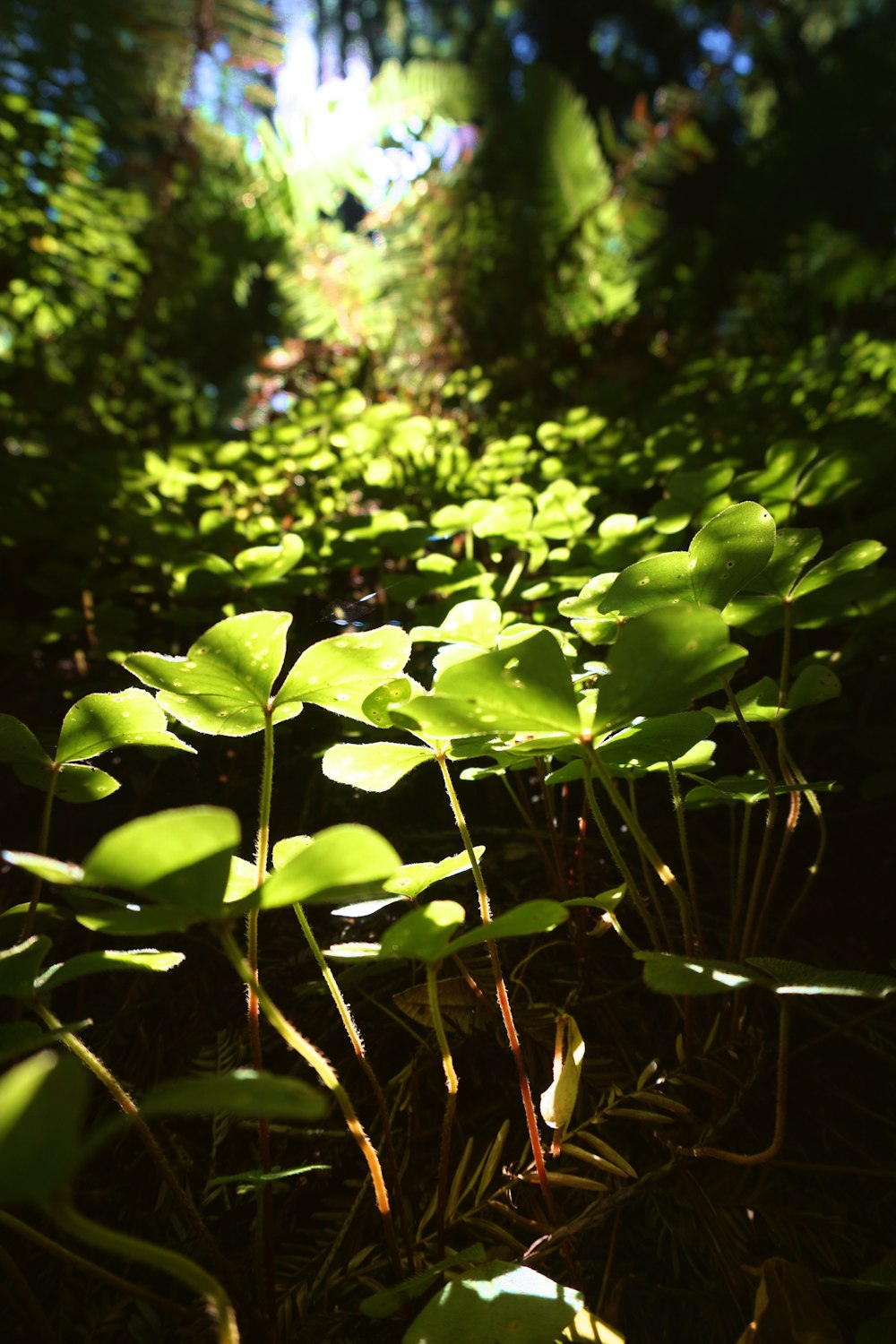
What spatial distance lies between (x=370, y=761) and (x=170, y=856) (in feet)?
0.93

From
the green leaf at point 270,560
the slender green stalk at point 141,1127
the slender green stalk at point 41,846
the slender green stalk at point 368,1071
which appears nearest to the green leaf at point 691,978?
the slender green stalk at point 368,1071

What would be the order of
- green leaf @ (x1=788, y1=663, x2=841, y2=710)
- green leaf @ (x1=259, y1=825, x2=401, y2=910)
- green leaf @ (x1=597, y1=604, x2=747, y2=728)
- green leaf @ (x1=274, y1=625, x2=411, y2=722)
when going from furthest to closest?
green leaf @ (x1=788, y1=663, x2=841, y2=710)
green leaf @ (x1=274, y1=625, x2=411, y2=722)
green leaf @ (x1=597, y1=604, x2=747, y2=728)
green leaf @ (x1=259, y1=825, x2=401, y2=910)

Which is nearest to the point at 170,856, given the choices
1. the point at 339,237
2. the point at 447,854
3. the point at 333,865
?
the point at 333,865

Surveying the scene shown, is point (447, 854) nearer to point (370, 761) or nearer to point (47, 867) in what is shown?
point (370, 761)

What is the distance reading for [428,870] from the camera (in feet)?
1.85

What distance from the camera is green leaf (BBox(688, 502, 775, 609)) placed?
58 cm

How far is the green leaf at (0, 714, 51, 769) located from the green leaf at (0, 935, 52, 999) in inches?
7.9

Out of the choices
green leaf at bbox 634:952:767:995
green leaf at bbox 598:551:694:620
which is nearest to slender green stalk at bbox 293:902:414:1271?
green leaf at bbox 634:952:767:995

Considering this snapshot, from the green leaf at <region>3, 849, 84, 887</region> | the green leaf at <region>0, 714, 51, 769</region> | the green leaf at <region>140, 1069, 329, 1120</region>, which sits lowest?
the green leaf at <region>140, 1069, 329, 1120</region>

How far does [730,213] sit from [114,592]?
3.64 metres

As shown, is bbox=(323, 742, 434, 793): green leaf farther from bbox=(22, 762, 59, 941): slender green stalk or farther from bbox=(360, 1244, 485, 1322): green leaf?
bbox=(360, 1244, 485, 1322): green leaf

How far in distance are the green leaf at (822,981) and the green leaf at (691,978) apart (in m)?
0.03

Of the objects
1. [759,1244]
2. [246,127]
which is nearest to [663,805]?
[759,1244]

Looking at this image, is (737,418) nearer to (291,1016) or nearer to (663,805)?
(663,805)
